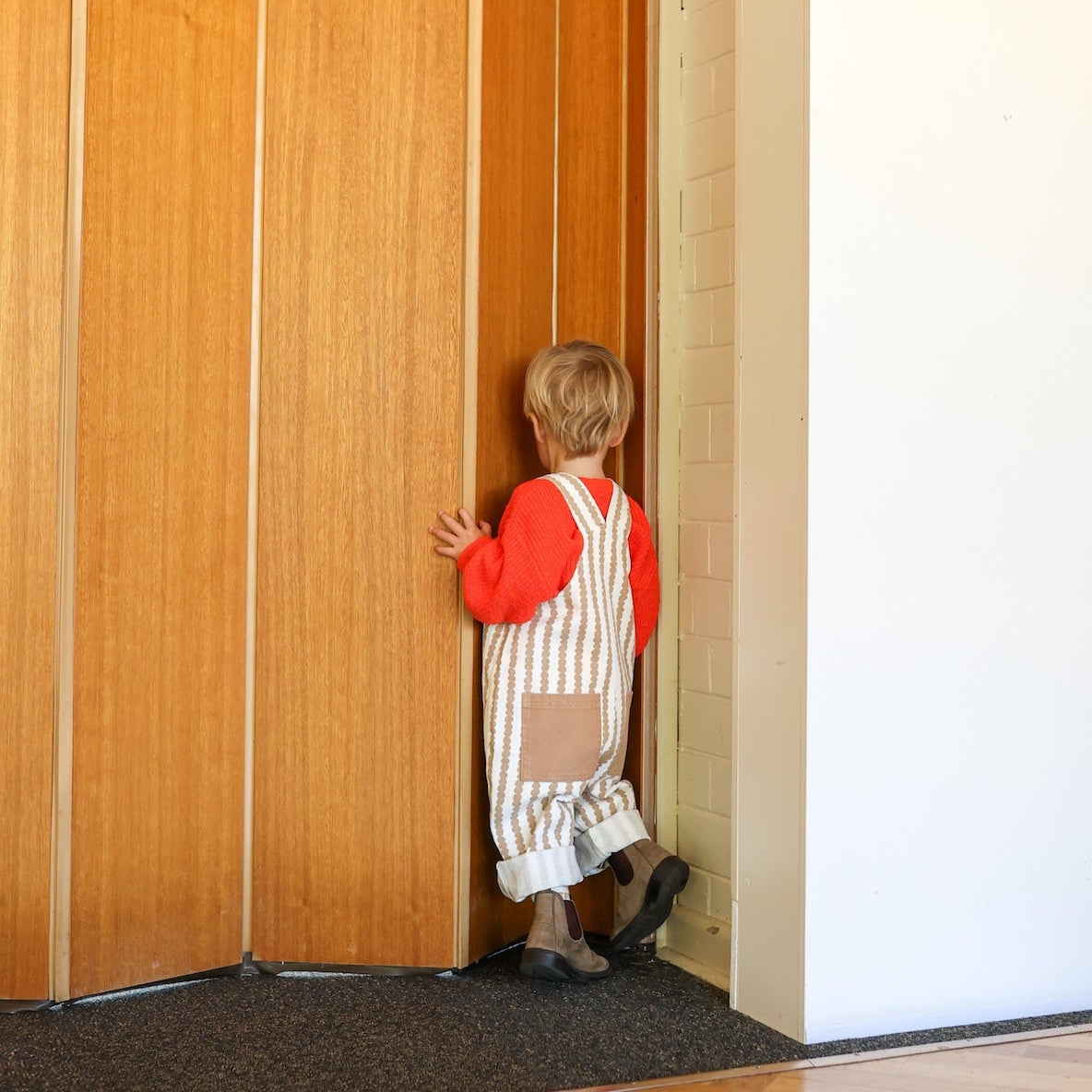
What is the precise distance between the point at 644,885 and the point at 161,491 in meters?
1.08

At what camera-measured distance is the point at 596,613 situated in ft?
7.07

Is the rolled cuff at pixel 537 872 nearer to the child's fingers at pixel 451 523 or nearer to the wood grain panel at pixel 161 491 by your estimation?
the wood grain panel at pixel 161 491

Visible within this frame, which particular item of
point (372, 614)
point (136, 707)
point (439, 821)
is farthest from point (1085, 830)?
point (136, 707)

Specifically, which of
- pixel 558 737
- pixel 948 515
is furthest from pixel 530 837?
pixel 948 515

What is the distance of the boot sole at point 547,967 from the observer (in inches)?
78.5

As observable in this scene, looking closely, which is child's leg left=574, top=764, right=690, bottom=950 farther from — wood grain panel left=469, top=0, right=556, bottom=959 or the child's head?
the child's head

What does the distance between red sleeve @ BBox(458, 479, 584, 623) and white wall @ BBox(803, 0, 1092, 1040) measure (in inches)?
18.1

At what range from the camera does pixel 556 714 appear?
6.94 ft

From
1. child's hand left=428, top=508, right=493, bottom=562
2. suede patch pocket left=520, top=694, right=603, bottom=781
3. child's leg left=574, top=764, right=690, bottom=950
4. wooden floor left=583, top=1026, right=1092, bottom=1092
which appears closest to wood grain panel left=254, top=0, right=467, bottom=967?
child's hand left=428, top=508, right=493, bottom=562

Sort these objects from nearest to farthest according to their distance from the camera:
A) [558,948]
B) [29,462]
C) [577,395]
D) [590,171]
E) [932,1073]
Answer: [932,1073] → [29,462] → [558,948] → [577,395] → [590,171]

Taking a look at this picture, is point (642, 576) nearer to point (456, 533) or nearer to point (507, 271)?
point (456, 533)

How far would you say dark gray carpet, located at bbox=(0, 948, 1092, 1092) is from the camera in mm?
1692

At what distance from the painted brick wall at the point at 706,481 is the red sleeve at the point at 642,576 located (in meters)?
0.06

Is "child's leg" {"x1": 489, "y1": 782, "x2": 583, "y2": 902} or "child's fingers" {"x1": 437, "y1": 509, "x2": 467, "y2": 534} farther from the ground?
"child's fingers" {"x1": 437, "y1": 509, "x2": 467, "y2": 534}
